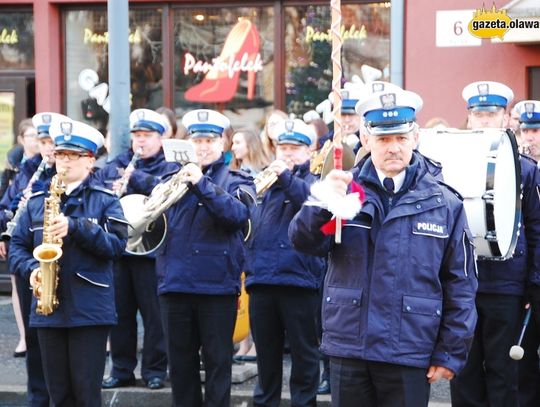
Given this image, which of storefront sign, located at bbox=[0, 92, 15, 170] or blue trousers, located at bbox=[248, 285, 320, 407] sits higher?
storefront sign, located at bbox=[0, 92, 15, 170]

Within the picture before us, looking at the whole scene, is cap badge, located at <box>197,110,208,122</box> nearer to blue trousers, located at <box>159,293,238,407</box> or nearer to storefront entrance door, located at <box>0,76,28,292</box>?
blue trousers, located at <box>159,293,238,407</box>

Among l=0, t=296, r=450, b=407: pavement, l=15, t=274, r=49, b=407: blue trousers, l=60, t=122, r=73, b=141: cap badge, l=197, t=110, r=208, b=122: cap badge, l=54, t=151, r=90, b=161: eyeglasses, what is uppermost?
l=197, t=110, r=208, b=122: cap badge

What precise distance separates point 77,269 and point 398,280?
2.36m

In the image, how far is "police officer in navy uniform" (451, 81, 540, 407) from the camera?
22.7 feet

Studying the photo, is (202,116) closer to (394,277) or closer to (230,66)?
(394,277)

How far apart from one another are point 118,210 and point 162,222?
58 cm

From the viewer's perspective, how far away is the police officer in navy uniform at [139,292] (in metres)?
8.69

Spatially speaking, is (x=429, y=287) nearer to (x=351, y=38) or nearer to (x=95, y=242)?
(x=95, y=242)

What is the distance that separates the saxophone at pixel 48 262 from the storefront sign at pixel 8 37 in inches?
271

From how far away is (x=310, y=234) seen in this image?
16.8ft

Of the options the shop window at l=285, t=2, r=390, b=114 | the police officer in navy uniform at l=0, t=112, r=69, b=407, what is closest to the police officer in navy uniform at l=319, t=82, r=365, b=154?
the police officer in navy uniform at l=0, t=112, r=69, b=407

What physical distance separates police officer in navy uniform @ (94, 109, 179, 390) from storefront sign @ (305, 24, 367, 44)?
3.95 meters

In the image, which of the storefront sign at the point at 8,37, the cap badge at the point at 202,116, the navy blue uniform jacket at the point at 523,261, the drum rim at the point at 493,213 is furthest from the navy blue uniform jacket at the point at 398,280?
the storefront sign at the point at 8,37

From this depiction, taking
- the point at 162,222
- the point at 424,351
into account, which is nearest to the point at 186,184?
the point at 162,222
